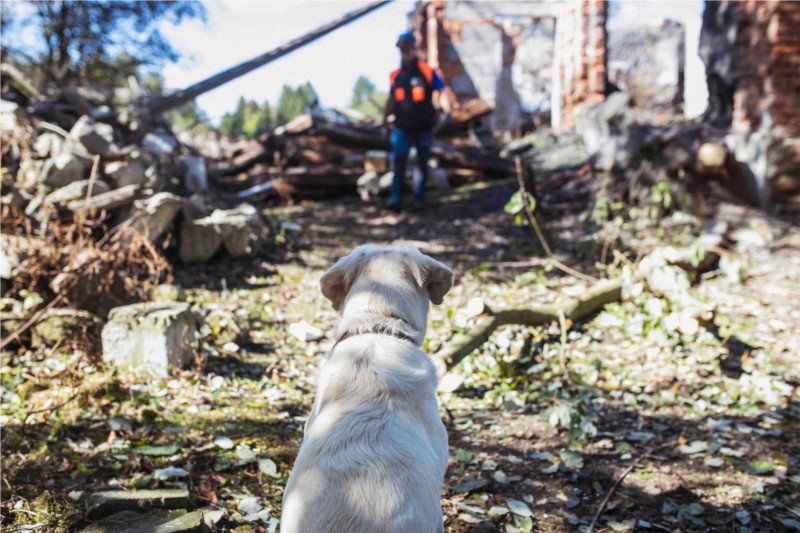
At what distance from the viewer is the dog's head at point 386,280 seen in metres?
2.82

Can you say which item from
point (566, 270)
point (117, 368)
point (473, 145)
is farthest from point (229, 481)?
point (473, 145)

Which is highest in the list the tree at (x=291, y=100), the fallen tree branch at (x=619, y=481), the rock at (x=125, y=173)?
the tree at (x=291, y=100)

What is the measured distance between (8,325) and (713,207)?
8138mm

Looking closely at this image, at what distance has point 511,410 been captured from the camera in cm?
498

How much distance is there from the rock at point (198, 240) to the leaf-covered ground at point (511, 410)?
0.21 meters

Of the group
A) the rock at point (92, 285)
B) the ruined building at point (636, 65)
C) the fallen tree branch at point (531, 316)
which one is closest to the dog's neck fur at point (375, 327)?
the fallen tree branch at point (531, 316)

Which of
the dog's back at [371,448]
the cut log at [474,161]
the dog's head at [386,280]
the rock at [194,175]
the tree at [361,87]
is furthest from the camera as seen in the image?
the tree at [361,87]

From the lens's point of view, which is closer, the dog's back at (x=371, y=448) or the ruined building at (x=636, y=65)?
the dog's back at (x=371, y=448)

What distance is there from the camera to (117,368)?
4.85m

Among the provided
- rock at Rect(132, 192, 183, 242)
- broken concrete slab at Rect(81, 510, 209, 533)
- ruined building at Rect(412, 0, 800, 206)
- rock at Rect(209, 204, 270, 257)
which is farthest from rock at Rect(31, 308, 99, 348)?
ruined building at Rect(412, 0, 800, 206)

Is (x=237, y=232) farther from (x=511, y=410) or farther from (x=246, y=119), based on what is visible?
(x=246, y=119)

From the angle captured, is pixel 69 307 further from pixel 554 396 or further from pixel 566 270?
pixel 566 270

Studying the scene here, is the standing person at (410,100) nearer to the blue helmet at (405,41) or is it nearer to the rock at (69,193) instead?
the blue helmet at (405,41)

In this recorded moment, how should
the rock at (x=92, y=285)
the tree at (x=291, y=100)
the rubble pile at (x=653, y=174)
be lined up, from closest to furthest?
the rock at (x=92, y=285), the rubble pile at (x=653, y=174), the tree at (x=291, y=100)
